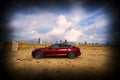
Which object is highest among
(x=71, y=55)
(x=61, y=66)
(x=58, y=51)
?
(x=58, y=51)

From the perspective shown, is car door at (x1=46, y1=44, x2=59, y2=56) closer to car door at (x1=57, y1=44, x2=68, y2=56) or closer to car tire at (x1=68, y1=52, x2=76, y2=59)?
car door at (x1=57, y1=44, x2=68, y2=56)

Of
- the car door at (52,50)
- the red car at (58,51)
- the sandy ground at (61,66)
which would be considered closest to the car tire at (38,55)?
the red car at (58,51)

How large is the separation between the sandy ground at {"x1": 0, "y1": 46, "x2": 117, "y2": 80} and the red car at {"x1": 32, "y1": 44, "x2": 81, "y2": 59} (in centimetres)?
20

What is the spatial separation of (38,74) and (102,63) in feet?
9.09

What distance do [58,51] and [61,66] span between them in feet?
2.83

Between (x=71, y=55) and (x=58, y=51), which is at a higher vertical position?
(x=58, y=51)

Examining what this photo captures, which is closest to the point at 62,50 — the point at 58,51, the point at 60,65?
the point at 58,51

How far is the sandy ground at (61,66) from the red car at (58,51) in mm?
204

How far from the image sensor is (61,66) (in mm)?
7504

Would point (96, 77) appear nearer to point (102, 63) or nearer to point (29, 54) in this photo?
point (102, 63)

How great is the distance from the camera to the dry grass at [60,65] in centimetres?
736

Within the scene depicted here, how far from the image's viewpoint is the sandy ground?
286 inches

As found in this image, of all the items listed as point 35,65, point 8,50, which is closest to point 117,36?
point 35,65

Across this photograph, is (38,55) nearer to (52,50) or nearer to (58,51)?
(52,50)
